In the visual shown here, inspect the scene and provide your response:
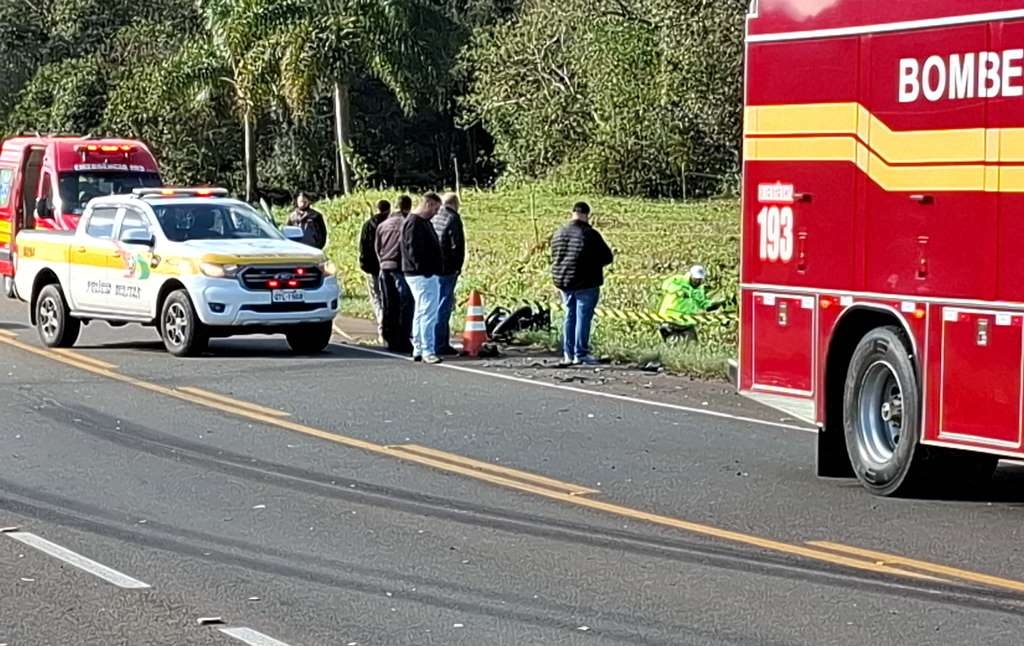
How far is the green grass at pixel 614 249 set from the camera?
22719 millimetres

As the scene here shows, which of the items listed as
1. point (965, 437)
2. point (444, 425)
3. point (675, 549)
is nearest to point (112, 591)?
point (675, 549)

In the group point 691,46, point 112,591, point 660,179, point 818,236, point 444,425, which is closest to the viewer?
point 112,591

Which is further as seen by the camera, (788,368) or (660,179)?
(660,179)

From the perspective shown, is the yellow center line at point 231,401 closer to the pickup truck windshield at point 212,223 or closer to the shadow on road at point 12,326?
the pickup truck windshield at point 212,223

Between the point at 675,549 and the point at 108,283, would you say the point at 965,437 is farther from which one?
the point at 108,283

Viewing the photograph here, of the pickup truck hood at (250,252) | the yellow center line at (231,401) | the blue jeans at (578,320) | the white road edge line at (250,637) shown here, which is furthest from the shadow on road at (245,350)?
the white road edge line at (250,637)

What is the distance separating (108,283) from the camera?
22.3m

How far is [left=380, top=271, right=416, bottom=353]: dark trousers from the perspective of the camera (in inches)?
867

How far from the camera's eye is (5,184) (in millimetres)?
31484

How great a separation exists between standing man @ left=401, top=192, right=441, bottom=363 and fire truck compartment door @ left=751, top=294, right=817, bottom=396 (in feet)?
27.0

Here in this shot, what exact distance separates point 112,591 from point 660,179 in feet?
128

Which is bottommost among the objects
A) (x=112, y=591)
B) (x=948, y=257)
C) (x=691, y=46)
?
(x=112, y=591)

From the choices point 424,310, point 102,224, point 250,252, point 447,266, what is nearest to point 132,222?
point 102,224

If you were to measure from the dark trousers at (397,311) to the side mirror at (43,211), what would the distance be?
9127 millimetres
